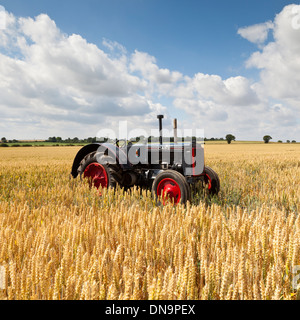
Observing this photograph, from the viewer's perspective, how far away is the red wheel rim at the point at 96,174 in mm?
4828

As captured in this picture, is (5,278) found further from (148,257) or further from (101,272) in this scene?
(148,257)

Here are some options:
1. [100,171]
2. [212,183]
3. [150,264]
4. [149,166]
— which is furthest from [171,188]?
[150,264]

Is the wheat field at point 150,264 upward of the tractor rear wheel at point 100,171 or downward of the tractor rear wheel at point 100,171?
downward

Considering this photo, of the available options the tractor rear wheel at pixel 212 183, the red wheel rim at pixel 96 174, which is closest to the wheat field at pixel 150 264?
the red wheel rim at pixel 96 174

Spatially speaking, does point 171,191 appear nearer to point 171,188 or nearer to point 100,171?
point 171,188

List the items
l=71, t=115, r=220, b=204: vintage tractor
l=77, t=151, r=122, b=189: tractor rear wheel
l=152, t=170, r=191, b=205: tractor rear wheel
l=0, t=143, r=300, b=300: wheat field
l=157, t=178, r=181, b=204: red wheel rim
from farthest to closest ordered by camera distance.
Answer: l=77, t=151, r=122, b=189: tractor rear wheel < l=71, t=115, r=220, b=204: vintage tractor < l=157, t=178, r=181, b=204: red wheel rim < l=152, t=170, r=191, b=205: tractor rear wheel < l=0, t=143, r=300, b=300: wheat field

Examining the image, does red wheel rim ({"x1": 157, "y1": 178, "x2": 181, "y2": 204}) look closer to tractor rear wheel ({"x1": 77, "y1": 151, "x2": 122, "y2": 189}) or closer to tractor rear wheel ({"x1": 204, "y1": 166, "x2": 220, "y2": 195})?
tractor rear wheel ({"x1": 77, "y1": 151, "x2": 122, "y2": 189})

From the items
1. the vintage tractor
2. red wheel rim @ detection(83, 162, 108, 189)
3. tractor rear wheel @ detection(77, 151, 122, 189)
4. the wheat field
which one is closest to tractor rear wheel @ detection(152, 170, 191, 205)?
the vintage tractor

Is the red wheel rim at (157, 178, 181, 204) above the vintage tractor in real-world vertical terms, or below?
below

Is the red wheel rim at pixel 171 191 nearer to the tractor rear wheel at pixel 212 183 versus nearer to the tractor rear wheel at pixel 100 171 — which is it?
the tractor rear wheel at pixel 100 171

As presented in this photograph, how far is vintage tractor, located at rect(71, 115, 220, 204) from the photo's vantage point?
425 cm

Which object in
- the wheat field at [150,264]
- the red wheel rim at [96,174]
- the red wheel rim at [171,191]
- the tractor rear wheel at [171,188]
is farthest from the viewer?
the red wheel rim at [96,174]
